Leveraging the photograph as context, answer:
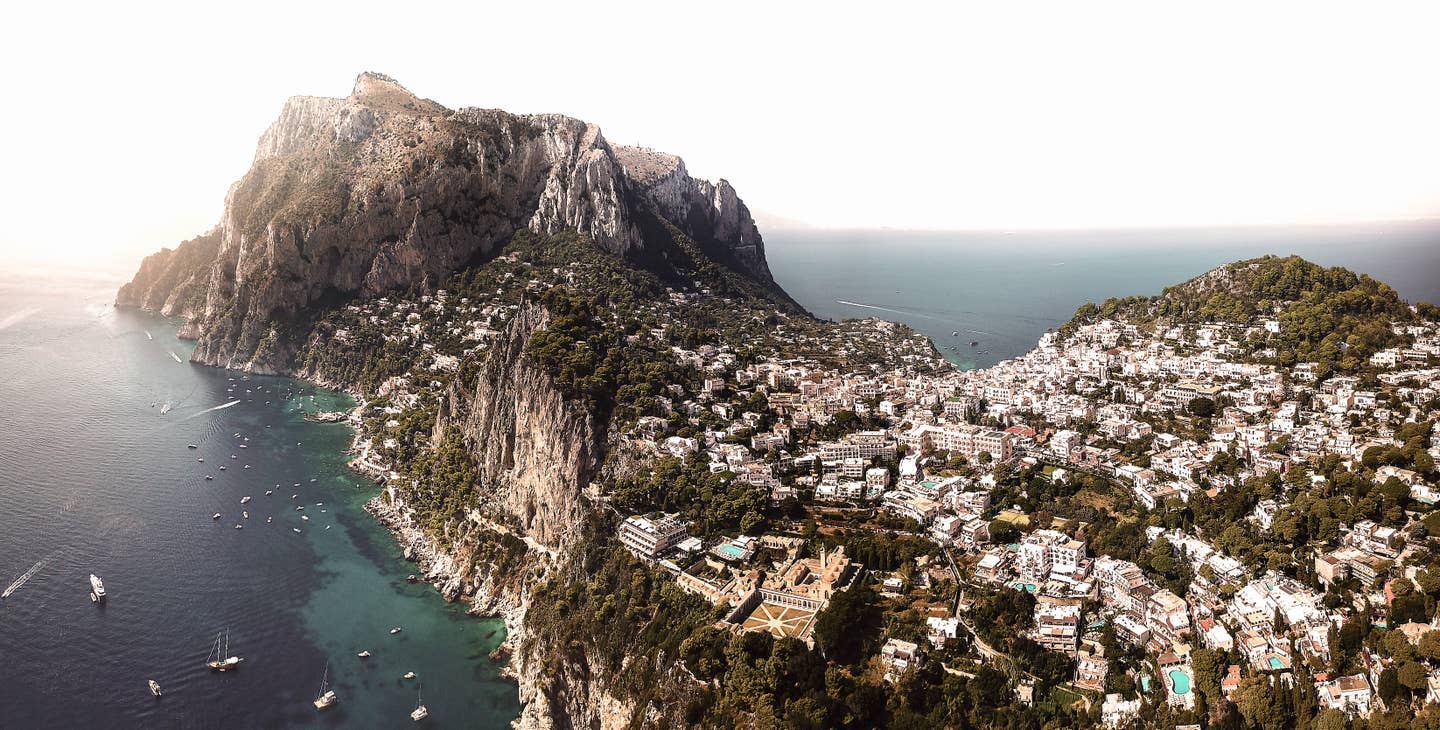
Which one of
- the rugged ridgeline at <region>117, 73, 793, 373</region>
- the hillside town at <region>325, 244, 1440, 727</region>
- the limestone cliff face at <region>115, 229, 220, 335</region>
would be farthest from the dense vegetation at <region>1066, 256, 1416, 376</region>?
the limestone cliff face at <region>115, 229, 220, 335</region>

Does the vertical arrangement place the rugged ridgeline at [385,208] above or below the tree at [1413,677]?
above

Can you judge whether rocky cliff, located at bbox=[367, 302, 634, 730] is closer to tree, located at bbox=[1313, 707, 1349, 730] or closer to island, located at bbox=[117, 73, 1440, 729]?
island, located at bbox=[117, 73, 1440, 729]

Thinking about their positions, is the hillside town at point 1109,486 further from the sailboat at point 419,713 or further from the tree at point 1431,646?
the sailboat at point 419,713

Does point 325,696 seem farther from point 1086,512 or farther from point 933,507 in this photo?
point 1086,512

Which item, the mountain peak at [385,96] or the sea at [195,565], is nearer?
the sea at [195,565]

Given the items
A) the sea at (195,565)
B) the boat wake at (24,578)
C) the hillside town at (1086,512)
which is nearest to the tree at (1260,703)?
the hillside town at (1086,512)

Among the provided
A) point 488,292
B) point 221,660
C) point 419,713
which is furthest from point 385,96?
point 419,713

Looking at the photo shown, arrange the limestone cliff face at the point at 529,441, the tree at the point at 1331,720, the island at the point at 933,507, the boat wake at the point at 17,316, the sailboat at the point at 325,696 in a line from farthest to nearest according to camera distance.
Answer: the boat wake at the point at 17,316 → the limestone cliff face at the point at 529,441 → the sailboat at the point at 325,696 → the island at the point at 933,507 → the tree at the point at 1331,720
